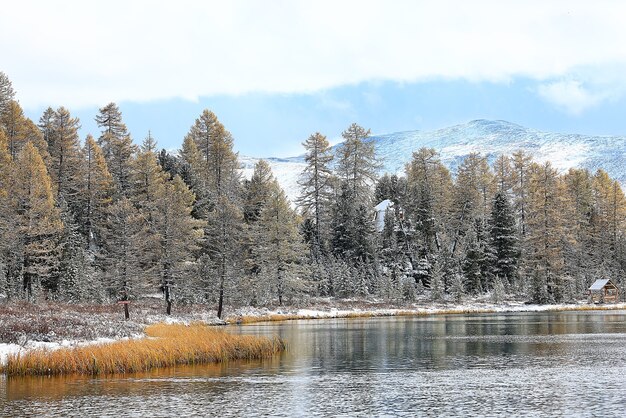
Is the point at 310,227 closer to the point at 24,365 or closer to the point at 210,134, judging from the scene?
the point at 210,134

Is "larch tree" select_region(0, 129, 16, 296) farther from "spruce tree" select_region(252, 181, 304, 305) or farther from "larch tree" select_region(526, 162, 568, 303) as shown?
"larch tree" select_region(526, 162, 568, 303)

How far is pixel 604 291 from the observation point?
8944cm

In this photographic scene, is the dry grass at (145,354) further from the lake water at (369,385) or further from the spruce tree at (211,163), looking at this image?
the spruce tree at (211,163)

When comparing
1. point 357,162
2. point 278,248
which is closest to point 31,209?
point 278,248

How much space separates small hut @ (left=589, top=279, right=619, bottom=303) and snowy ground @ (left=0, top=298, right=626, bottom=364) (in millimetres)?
2405

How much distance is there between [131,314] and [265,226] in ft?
85.1

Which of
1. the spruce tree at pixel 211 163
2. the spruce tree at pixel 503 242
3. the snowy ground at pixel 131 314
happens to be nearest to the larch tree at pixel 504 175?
the spruce tree at pixel 503 242

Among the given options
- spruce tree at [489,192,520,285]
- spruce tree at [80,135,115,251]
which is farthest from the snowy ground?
spruce tree at [80,135,115,251]

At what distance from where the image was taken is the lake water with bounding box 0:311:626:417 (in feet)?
62.9

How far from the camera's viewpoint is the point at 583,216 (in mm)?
107500

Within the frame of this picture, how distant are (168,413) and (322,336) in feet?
83.7

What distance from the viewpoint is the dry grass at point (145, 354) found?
85.1 ft

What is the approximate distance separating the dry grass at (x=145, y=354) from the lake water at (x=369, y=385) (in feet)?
3.24

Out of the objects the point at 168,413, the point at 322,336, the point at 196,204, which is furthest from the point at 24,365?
the point at 196,204
